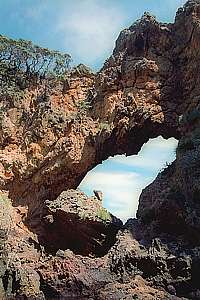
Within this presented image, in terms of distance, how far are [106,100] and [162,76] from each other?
11.4 ft

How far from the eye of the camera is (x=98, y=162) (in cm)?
2622

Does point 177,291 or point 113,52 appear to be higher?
point 113,52

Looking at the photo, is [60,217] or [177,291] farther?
[60,217]

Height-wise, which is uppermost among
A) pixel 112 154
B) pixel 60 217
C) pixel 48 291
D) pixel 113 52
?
pixel 113 52

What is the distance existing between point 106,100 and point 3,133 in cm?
657

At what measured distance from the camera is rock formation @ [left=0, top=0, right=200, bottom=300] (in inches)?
719

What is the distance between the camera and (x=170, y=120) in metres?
24.3

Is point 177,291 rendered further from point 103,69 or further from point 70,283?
point 103,69

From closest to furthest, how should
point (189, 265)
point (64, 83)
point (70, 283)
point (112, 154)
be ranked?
1. point (189, 265)
2. point (70, 283)
3. point (112, 154)
4. point (64, 83)

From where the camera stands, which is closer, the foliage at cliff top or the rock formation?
the rock formation

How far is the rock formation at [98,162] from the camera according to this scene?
1825 centimetres

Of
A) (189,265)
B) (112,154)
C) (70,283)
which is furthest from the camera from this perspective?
(112,154)

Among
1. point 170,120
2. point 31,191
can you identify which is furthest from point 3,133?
point 170,120

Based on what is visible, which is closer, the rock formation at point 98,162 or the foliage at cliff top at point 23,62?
the rock formation at point 98,162
